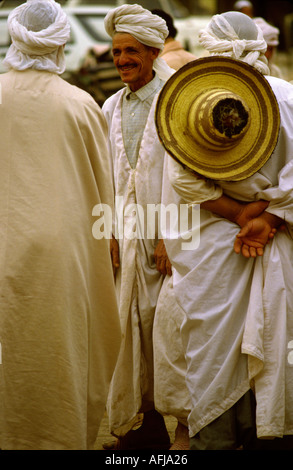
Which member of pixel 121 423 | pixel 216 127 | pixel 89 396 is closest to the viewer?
pixel 216 127

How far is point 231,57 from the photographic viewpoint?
4102 mm

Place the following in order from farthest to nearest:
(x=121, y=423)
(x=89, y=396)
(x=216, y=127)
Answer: (x=121, y=423)
(x=89, y=396)
(x=216, y=127)

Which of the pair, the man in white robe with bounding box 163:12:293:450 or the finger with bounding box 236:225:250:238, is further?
the finger with bounding box 236:225:250:238

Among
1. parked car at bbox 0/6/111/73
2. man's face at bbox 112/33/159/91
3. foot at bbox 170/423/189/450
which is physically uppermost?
man's face at bbox 112/33/159/91

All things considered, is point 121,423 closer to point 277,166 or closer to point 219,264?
point 219,264

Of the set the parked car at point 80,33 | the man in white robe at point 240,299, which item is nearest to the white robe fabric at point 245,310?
the man in white robe at point 240,299

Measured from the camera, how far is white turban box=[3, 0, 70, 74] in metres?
4.04

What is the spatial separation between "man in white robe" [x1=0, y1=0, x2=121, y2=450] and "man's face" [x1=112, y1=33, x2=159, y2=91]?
1.07 m

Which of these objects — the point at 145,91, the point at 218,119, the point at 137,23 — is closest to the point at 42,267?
the point at 218,119

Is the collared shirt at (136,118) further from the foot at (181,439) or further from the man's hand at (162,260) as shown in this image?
the foot at (181,439)

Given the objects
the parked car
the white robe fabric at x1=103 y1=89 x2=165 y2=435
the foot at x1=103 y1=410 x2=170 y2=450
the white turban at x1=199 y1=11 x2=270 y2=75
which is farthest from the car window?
the white turban at x1=199 y1=11 x2=270 y2=75

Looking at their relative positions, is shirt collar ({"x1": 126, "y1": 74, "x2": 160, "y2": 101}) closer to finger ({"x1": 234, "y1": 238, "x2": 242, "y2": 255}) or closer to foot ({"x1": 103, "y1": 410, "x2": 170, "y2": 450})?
finger ({"x1": 234, "y1": 238, "x2": 242, "y2": 255})
